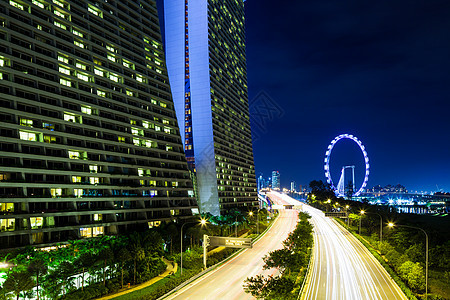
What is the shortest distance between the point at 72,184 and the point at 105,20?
4520 centimetres

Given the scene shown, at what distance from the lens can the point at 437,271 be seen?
69.3 m

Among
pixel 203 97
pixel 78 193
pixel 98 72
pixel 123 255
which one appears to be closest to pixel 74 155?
pixel 78 193

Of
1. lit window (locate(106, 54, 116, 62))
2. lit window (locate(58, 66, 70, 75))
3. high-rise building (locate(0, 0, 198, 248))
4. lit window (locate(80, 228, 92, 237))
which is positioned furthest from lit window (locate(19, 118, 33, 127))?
lit window (locate(106, 54, 116, 62))

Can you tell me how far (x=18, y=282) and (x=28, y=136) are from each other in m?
30.7

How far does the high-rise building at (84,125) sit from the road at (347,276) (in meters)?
42.9

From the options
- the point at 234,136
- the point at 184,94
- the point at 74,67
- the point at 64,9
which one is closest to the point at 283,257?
the point at 74,67

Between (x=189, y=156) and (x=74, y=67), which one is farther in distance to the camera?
(x=189, y=156)

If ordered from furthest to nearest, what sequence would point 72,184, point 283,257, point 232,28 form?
point 232,28
point 72,184
point 283,257

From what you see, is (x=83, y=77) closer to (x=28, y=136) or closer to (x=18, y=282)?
(x=28, y=136)

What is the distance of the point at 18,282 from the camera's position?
135ft

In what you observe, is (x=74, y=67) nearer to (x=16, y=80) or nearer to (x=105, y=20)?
(x=16, y=80)

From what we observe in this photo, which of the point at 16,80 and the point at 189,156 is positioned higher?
the point at 16,80

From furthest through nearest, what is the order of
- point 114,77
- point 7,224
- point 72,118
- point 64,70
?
1. point 114,77
2. point 64,70
3. point 72,118
4. point 7,224

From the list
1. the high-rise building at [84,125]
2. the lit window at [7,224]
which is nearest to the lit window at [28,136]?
the high-rise building at [84,125]
